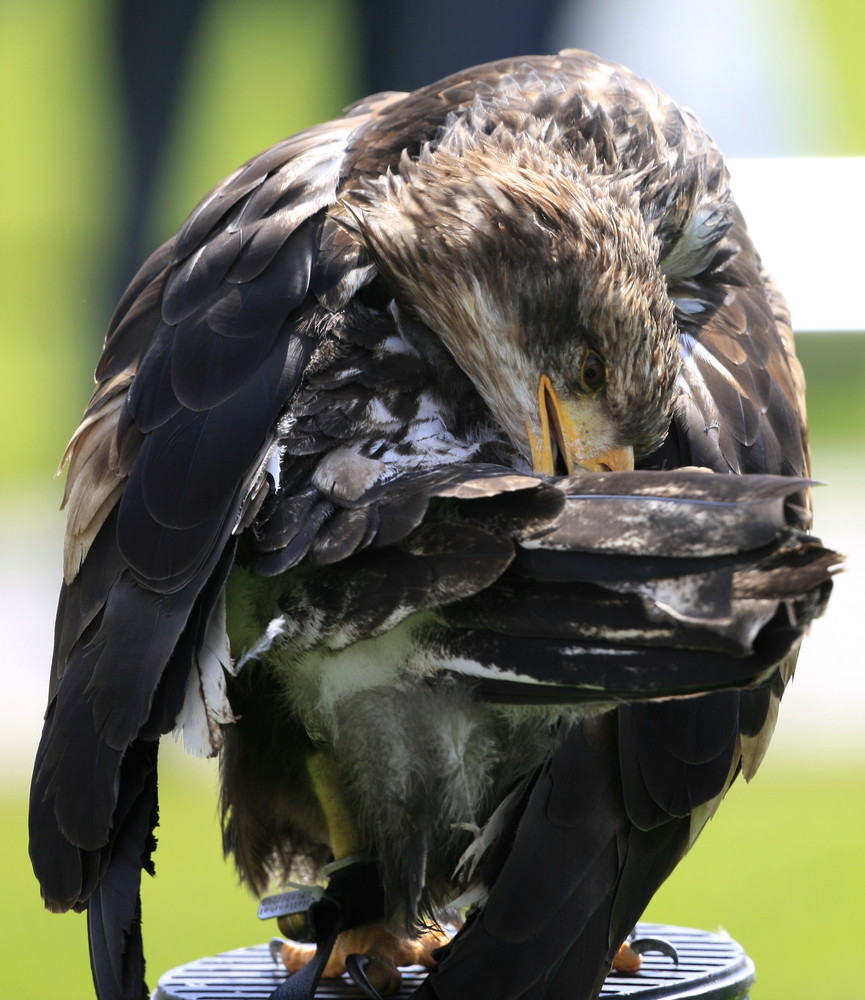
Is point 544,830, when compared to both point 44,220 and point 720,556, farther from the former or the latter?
point 44,220

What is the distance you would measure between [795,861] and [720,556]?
4.84 meters

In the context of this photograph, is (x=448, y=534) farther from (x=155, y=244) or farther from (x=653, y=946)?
(x=155, y=244)

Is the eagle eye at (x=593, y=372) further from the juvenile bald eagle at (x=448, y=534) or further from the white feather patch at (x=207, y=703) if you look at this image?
the white feather patch at (x=207, y=703)

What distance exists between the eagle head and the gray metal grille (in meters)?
0.83

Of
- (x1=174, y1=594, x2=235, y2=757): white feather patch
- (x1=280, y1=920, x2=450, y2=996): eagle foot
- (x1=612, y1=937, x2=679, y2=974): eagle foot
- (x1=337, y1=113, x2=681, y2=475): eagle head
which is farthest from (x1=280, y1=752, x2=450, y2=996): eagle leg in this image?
(x1=337, y1=113, x2=681, y2=475): eagle head

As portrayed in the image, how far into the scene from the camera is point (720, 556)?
146 cm

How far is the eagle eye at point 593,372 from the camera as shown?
2105 mm

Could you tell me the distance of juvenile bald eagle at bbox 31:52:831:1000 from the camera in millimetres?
1609

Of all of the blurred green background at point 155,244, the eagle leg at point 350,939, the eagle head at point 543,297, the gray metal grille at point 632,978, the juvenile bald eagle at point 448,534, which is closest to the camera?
the juvenile bald eagle at point 448,534

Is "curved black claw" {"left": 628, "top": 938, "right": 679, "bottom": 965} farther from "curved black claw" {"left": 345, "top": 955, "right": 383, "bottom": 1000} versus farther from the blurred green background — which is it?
the blurred green background

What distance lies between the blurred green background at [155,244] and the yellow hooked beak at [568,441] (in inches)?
177

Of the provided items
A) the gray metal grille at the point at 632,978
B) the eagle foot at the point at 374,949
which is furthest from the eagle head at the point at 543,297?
the eagle foot at the point at 374,949

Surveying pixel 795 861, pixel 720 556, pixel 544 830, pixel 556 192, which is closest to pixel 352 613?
pixel 544 830

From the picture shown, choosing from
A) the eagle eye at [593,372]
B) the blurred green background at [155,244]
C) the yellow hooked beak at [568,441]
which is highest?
the eagle eye at [593,372]
